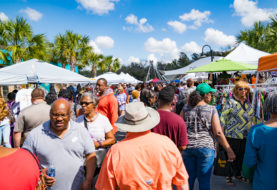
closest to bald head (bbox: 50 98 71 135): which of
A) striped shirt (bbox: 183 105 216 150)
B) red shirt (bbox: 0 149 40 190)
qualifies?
red shirt (bbox: 0 149 40 190)

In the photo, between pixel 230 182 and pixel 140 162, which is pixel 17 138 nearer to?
pixel 140 162

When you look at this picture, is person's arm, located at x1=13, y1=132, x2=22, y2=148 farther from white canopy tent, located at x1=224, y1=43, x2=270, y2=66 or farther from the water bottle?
white canopy tent, located at x1=224, y1=43, x2=270, y2=66

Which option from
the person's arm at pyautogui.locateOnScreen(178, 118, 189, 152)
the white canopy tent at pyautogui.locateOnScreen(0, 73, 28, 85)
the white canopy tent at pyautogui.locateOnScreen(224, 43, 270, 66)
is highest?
the white canopy tent at pyautogui.locateOnScreen(224, 43, 270, 66)

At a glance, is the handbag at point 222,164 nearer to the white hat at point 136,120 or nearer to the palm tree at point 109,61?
the white hat at point 136,120

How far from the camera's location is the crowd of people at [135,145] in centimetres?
152

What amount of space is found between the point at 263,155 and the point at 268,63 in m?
2.45

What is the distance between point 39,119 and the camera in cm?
320

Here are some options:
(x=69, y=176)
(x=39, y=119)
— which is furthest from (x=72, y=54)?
(x=69, y=176)

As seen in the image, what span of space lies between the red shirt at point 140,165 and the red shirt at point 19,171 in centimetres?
52

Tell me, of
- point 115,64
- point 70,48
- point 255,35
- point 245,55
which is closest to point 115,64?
point 115,64

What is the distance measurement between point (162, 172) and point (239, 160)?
9.67 ft

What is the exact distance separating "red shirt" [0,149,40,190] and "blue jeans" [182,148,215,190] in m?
2.07

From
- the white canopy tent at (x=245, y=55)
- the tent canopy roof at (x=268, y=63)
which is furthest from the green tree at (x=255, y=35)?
the tent canopy roof at (x=268, y=63)

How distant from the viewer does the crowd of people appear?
152 centimetres
